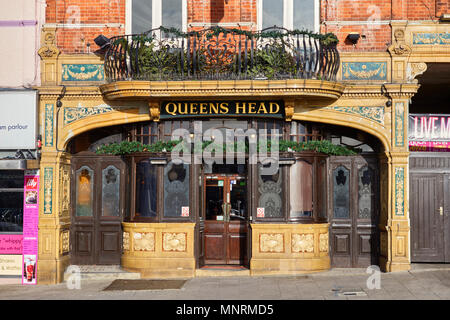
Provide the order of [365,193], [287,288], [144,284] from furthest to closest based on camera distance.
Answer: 1. [365,193]
2. [144,284]
3. [287,288]

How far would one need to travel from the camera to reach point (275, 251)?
44.9 feet

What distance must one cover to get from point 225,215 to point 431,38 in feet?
19.5

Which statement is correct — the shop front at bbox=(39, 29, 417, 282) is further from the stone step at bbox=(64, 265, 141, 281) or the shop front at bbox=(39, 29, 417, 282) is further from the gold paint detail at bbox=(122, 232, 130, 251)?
the stone step at bbox=(64, 265, 141, 281)

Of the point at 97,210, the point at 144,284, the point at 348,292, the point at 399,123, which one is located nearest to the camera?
the point at 348,292

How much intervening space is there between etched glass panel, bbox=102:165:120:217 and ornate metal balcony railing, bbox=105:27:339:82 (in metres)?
2.34

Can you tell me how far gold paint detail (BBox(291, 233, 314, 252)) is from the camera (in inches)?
538

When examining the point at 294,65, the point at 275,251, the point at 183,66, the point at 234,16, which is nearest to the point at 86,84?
the point at 183,66

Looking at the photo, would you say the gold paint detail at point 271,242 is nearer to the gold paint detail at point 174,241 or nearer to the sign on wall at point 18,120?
the gold paint detail at point 174,241

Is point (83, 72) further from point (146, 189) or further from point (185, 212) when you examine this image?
point (185, 212)

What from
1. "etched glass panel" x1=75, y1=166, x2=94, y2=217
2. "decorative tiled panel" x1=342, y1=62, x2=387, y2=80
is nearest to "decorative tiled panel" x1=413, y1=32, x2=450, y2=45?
"decorative tiled panel" x1=342, y1=62, x2=387, y2=80

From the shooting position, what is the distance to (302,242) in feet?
44.9

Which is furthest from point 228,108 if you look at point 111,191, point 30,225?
point 30,225

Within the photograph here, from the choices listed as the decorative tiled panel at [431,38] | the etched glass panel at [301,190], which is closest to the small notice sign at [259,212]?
the etched glass panel at [301,190]

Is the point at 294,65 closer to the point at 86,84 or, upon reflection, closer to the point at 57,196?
the point at 86,84
